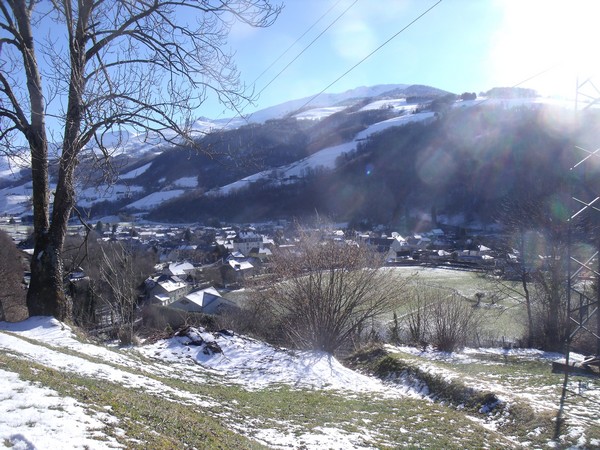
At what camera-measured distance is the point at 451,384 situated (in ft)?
27.3

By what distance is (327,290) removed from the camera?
15.3 meters

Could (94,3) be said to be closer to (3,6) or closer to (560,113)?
(3,6)

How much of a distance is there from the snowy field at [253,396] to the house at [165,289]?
2244 cm

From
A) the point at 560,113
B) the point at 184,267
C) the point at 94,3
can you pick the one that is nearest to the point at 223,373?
the point at 94,3

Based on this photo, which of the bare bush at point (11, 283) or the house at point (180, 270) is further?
the house at point (180, 270)

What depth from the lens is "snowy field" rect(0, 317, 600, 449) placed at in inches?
127

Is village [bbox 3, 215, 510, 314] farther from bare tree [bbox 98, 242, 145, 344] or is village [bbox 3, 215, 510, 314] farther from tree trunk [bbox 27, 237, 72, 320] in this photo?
tree trunk [bbox 27, 237, 72, 320]

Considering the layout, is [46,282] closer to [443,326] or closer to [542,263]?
[443,326]

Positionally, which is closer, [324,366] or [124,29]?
[124,29]

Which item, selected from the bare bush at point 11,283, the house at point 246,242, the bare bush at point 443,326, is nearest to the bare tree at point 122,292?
the bare bush at point 11,283

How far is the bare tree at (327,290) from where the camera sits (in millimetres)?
14984

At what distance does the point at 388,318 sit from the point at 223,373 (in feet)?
55.9

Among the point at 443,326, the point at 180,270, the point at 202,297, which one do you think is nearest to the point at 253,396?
the point at 443,326

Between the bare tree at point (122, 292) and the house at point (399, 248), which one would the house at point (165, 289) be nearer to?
the bare tree at point (122, 292)
